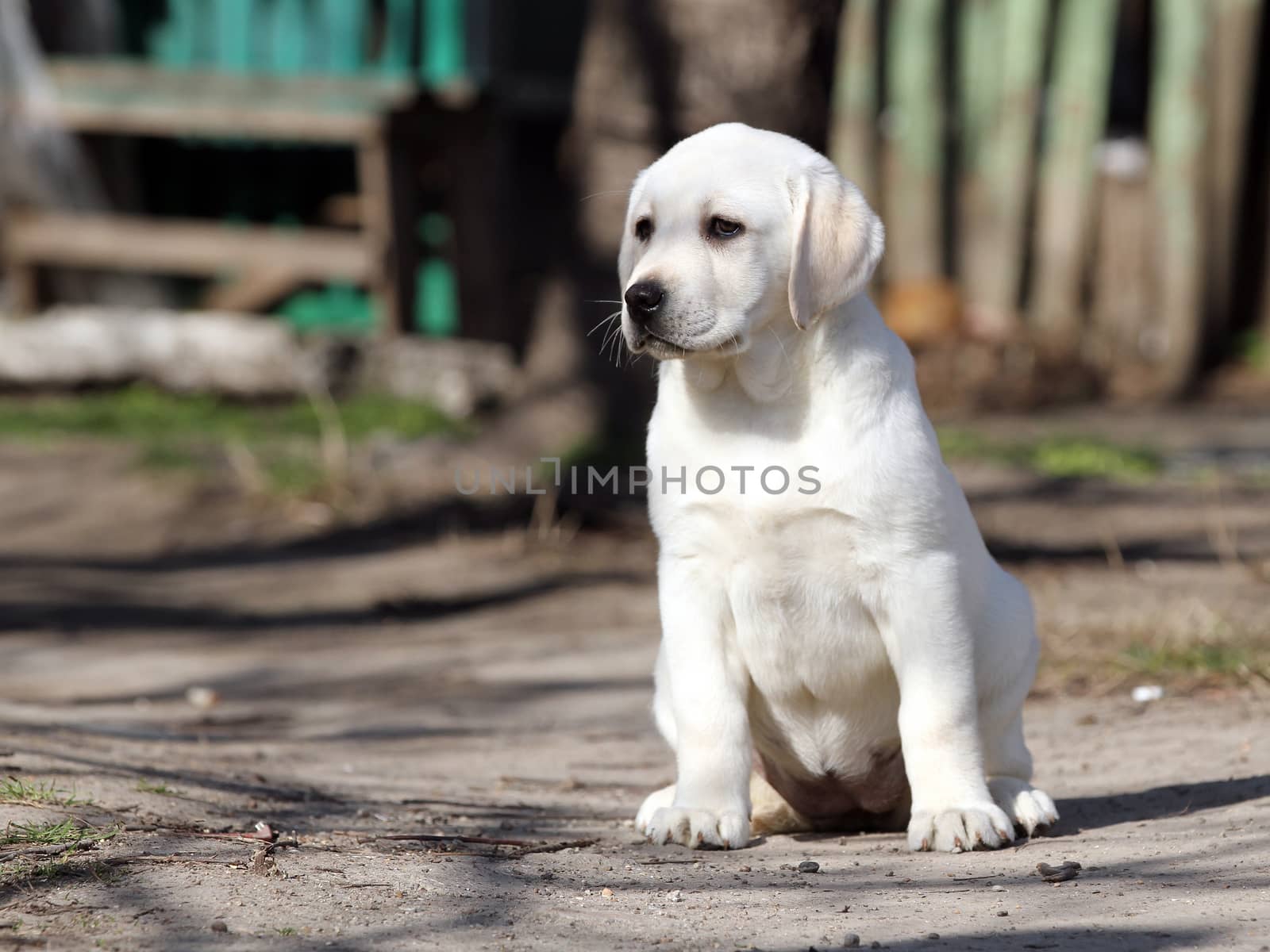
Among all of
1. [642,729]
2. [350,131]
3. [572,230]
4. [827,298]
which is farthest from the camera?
[350,131]

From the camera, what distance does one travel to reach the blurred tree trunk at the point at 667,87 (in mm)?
6629

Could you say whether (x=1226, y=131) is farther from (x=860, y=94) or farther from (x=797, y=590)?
(x=797, y=590)

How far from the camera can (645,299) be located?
3299mm

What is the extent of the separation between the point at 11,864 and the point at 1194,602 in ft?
13.4

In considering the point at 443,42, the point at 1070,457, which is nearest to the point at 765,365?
the point at 1070,457

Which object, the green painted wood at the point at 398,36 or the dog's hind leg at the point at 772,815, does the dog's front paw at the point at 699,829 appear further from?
the green painted wood at the point at 398,36

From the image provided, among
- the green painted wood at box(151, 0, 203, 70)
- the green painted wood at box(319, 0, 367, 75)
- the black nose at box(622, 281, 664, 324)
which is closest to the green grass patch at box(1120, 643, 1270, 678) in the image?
the black nose at box(622, 281, 664, 324)

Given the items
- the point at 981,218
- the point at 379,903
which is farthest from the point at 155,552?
the point at 981,218

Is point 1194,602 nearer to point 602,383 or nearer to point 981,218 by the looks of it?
point 602,383

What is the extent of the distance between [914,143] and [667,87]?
4.67 meters

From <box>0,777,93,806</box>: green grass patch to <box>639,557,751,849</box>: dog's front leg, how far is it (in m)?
1.17

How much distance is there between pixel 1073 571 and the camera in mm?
6660

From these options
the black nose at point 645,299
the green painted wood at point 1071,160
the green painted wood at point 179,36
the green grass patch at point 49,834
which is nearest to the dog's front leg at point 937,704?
the black nose at point 645,299

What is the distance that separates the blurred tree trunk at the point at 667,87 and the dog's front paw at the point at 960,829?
11.5 feet
